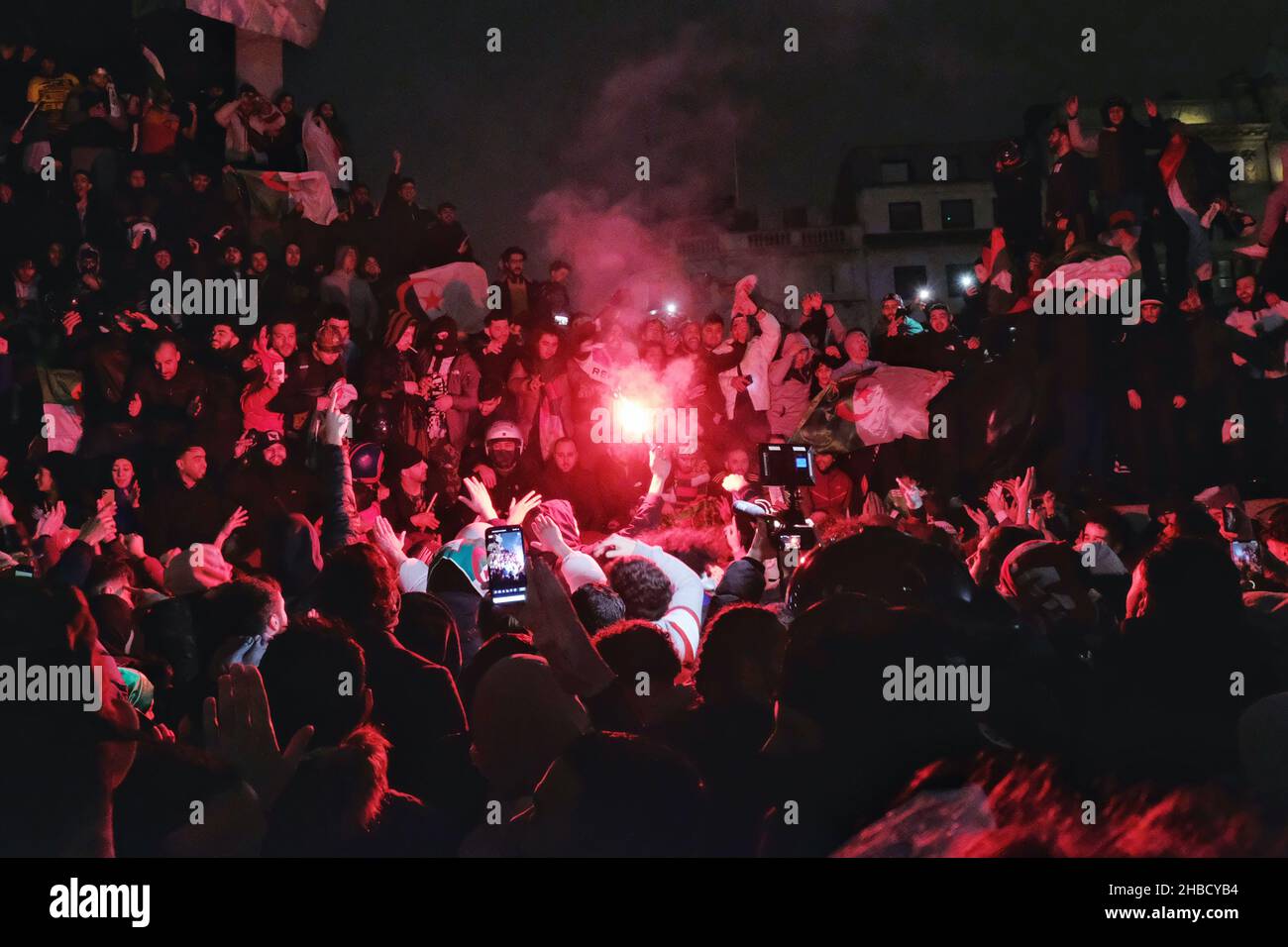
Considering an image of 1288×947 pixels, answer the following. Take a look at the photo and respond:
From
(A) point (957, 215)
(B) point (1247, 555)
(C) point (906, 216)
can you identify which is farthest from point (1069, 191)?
(B) point (1247, 555)

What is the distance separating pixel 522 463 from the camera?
8.16 m

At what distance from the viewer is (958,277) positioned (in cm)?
862

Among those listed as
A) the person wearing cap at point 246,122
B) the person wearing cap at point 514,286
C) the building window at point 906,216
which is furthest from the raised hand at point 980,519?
the person wearing cap at point 246,122

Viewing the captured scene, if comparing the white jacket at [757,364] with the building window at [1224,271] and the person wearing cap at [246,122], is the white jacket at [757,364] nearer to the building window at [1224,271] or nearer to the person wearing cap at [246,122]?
the building window at [1224,271]

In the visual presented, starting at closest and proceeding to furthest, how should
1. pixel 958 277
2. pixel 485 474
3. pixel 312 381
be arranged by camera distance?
1. pixel 485 474
2. pixel 312 381
3. pixel 958 277

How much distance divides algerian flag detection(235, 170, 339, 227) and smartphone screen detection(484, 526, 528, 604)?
11.9ft

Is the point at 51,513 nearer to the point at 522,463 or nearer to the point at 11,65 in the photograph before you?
the point at 522,463

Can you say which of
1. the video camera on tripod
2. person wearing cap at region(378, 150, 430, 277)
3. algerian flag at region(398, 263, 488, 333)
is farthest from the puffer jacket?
person wearing cap at region(378, 150, 430, 277)

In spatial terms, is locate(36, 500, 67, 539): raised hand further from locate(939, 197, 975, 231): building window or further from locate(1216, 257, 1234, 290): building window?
locate(1216, 257, 1234, 290): building window

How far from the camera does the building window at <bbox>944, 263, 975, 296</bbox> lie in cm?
850

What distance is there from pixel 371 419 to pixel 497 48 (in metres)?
3.05

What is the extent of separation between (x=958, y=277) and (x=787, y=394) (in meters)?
1.42

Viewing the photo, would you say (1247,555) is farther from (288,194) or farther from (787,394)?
(288,194)

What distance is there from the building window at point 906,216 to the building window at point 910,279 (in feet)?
0.88
